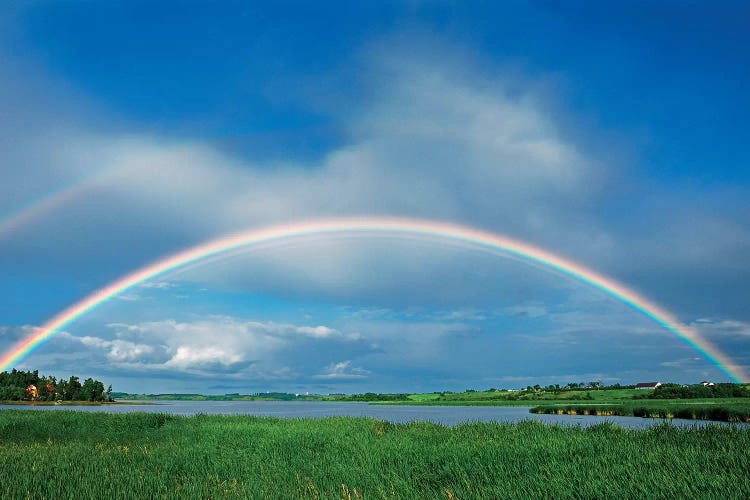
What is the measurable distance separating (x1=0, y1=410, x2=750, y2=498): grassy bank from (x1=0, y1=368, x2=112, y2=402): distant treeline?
107728mm

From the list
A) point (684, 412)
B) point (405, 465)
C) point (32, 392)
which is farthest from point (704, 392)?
point (32, 392)

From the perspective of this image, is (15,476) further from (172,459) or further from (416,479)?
(416,479)

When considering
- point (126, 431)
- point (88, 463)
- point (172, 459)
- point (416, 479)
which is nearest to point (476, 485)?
point (416, 479)

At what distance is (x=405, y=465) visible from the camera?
1692 cm

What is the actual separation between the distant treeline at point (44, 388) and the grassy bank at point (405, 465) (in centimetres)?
10773

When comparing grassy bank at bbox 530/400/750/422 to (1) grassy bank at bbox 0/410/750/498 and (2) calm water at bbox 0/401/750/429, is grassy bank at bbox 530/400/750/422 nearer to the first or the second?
(2) calm water at bbox 0/401/750/429

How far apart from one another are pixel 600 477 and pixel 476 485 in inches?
117

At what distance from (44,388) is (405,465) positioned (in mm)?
130247

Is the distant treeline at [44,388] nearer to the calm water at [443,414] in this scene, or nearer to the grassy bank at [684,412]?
the calm water at [443,414]

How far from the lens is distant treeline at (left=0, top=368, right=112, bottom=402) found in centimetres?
11231

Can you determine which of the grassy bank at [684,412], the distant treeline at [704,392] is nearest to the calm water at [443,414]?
the grassy bank at [684,412]

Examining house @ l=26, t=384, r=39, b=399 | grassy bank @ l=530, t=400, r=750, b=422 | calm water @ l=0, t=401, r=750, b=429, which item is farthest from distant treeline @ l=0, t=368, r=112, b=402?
grassy bank @ l=530, t=400, r=750, b=422

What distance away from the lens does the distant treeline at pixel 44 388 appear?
11231 cm

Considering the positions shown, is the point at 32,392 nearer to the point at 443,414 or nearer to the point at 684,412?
the point at 443,414
